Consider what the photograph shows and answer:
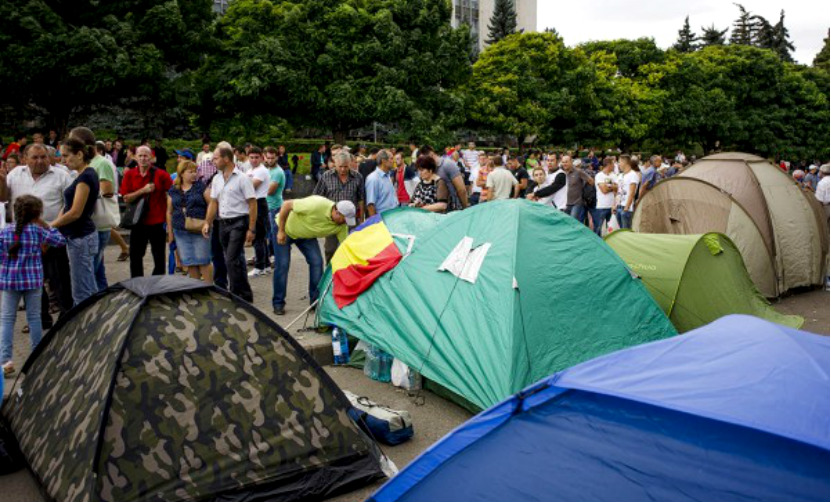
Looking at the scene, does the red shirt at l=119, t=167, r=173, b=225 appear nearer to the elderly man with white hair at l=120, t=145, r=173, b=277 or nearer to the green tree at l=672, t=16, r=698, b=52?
the elderly man with white hair at l=120, t=145, r=173, b=277

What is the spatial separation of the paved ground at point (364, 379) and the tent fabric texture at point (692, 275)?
1224mm

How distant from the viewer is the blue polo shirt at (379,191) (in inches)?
364

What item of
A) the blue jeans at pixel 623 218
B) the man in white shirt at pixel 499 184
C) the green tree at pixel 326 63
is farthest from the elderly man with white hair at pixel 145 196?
the green tree at pixel 326 63

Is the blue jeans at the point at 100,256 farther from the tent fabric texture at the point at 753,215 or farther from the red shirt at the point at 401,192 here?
the tent fabric texture at the point at 753,215

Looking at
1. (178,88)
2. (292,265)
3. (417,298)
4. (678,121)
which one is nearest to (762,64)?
(678,121)

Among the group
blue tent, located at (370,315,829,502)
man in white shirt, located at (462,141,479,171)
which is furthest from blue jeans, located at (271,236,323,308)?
man in white shirt, located at (462,141,479,171)

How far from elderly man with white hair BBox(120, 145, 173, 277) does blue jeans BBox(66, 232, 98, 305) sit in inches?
54.4

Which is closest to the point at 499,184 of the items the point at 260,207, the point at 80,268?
the point at 260,207

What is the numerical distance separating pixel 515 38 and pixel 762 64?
19.5 metres

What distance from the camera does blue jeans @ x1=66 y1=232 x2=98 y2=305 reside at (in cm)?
681

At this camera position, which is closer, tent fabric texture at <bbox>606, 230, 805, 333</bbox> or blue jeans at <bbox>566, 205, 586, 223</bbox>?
tent fabric texture at <bbox>606, 230, 805, 333</bbox>

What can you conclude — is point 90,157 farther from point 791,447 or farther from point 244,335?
point 791,447

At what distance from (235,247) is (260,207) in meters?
2.33

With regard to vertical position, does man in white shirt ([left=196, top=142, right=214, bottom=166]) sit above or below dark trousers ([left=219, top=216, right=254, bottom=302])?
above
